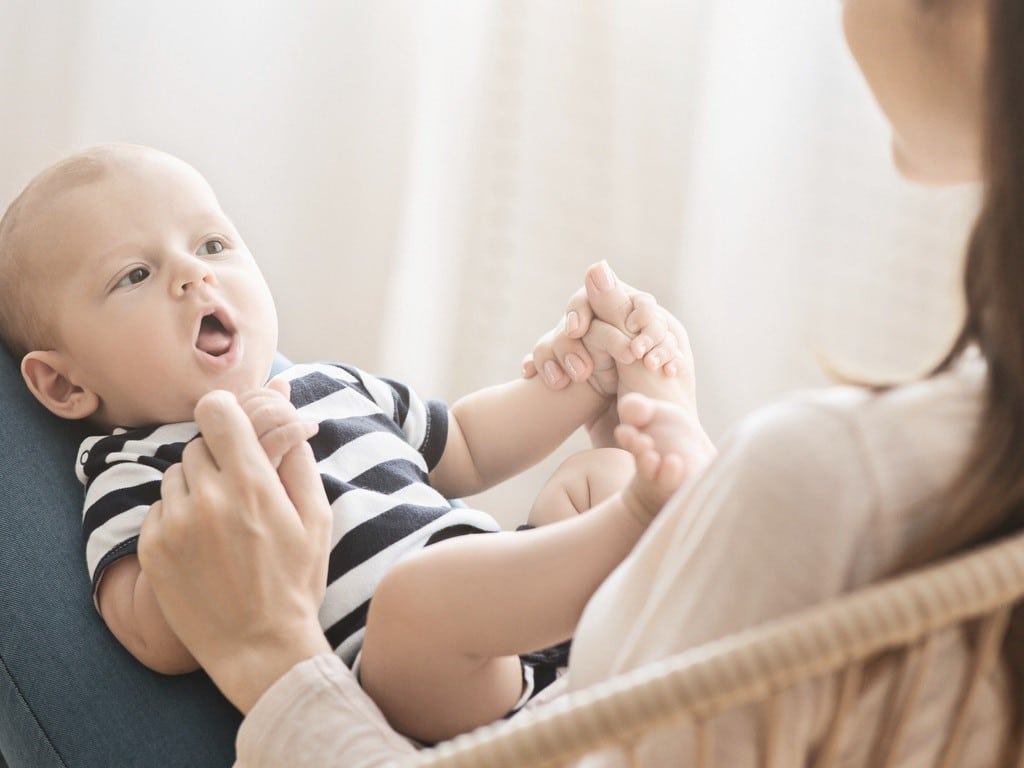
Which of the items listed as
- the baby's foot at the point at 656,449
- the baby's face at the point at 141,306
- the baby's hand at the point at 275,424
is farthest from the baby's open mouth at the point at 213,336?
the baby's foot at the point at 656,449

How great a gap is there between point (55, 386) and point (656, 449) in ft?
2.18

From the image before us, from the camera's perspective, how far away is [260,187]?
1.93 meters

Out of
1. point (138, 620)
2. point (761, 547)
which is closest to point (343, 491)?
point (138, 620)

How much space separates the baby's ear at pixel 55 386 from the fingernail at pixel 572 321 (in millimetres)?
479

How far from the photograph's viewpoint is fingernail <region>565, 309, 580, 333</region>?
3.78 ft

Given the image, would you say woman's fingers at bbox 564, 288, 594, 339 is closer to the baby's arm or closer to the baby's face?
the baby's face

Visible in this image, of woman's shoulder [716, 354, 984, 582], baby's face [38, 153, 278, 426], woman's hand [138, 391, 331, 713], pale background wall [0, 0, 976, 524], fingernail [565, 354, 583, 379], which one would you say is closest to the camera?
woman's shoulder [716, 354, 984, 582]

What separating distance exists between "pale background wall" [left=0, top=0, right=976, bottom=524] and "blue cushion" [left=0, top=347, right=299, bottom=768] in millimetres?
1021

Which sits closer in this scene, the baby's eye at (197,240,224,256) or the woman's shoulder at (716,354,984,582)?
the woman's shoulder at (716,354,984,582)

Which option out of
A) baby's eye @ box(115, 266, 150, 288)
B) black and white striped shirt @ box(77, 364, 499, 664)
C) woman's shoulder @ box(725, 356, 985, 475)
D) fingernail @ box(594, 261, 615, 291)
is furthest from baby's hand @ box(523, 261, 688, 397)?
woman's shoulder @ box(725, 356, 985, 475)

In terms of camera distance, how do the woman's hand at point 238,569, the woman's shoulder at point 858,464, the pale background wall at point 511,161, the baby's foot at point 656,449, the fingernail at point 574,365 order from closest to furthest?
the woman's shoulder at point 858,464 → the baby's foot at point 656,449 → the woman's hand at point 238,569 → the fingernail at point 574,365 → the pale background wall at point 511,161

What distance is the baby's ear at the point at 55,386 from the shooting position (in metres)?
1.09

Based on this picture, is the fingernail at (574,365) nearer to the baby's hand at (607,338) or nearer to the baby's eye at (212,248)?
the baby's hand at (607,338)

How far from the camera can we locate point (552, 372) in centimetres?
120
